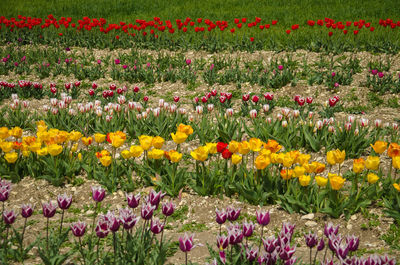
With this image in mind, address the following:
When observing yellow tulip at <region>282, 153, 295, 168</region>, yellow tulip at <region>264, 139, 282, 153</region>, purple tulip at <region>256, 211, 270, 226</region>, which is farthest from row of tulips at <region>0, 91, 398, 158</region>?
purple tulip at <region>256, 211, 270, 226</region>

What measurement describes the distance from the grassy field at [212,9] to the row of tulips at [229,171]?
1006cm

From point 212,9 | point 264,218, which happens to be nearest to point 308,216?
point 264,218

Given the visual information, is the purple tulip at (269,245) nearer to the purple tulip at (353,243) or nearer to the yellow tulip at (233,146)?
the purple tulip at (353,243)

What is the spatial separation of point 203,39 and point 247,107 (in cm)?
457

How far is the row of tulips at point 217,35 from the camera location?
10.6 m

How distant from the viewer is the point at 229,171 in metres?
4.86

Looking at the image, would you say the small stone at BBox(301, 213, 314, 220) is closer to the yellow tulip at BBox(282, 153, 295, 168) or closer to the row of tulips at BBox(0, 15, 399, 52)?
the yellow tulip at BBox(282, 153, 295, 168)

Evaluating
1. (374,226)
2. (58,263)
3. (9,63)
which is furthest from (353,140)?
(9,63)

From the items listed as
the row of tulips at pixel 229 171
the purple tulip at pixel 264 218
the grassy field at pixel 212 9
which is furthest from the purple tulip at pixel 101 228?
the grassy field at pixel 212 9

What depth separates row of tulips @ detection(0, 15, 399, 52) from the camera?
10617 mm

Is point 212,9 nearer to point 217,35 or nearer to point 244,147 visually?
point 217,35

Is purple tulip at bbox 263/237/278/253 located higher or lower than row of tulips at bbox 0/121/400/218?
higher

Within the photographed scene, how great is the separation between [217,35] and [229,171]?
8.46 m

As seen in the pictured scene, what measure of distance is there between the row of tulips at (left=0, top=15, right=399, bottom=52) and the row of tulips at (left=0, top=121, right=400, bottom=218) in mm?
6040
